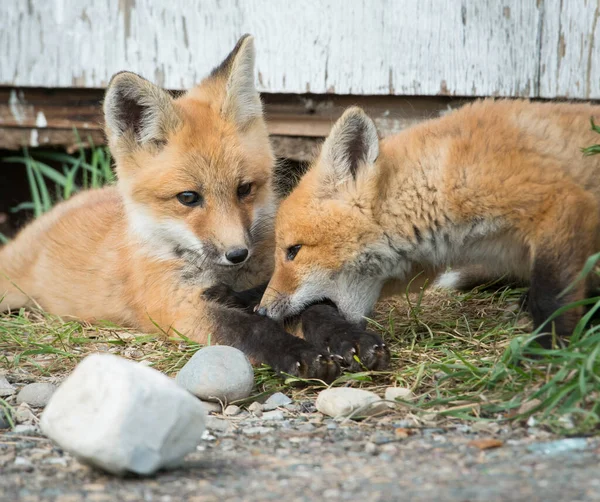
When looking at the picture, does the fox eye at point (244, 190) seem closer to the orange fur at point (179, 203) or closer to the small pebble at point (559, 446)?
the orange fur at point (179, 203)

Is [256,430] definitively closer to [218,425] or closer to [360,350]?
[218,425]

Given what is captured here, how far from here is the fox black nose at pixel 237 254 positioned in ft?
9.93

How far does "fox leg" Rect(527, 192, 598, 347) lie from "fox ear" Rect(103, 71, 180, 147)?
1641 mm

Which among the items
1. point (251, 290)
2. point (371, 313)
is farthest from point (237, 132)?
point (371, 313)

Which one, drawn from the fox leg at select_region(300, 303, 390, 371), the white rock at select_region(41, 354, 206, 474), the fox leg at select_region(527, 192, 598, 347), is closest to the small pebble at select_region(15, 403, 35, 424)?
the white rock at select_region(41, 354, 206, 474)

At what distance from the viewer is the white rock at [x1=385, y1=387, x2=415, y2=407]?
2459 millimetres

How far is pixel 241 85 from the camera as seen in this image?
3500 millimetres

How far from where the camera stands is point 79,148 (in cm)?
535

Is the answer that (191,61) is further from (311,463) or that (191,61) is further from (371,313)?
(311,463)

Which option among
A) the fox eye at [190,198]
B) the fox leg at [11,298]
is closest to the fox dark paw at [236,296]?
the fox eye at [190,198]

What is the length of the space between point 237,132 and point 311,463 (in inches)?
72.7

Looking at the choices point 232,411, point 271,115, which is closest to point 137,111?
point 232,411

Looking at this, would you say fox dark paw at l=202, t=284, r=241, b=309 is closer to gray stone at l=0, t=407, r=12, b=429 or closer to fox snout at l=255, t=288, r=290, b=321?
fox snout at l=255, t=288, r=290, b=321

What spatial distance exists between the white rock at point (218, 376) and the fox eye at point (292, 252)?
46 centimetres
